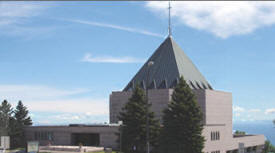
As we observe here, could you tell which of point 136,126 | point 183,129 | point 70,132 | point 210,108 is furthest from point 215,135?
point 70,132

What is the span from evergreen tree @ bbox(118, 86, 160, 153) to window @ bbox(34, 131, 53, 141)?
20379 millimetres

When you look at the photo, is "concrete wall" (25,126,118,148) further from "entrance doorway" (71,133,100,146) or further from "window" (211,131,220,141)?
"window" (211,131,220,141)

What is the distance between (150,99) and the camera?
238 feet

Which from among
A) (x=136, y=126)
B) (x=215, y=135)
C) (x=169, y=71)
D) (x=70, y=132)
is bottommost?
(x=215, y=135)

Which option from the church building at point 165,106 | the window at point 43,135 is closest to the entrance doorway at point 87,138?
the church building at point 165,106

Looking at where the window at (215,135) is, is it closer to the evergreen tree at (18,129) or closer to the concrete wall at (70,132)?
the concrete wall at (70,132)

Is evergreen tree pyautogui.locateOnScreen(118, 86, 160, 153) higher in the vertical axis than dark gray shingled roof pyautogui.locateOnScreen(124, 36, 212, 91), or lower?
lower

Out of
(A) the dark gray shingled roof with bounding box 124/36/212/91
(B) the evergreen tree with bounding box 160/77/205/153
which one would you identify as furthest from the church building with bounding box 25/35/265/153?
(B) the evergreen tree with bounding box 160/77/205/153

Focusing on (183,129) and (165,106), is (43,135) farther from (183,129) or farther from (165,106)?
(183,129)

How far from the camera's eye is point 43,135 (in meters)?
74.0

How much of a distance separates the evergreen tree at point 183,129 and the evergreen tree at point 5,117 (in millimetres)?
34414

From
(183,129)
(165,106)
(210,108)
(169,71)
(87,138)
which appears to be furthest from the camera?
(169,71)

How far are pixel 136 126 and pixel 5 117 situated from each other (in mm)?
31497

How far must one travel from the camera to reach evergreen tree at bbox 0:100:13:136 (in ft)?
240
